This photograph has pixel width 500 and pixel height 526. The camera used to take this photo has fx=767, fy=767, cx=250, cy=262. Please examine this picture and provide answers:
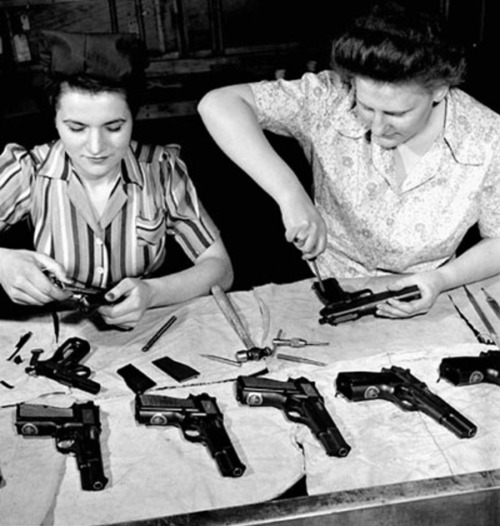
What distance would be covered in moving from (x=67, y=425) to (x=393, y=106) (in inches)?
55.0

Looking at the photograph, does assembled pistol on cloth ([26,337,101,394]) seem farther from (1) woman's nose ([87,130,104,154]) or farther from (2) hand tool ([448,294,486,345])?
(2) hand tool ([448,294,486,345])

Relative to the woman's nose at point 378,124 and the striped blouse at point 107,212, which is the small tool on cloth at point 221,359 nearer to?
the striped blouse at point 107,212

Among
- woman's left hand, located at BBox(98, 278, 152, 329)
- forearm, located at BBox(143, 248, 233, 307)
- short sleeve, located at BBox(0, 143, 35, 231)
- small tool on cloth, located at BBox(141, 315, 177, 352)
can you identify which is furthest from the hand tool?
short sleeve, located at BBox(0, 143, 35, 231)

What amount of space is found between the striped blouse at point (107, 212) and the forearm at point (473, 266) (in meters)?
0.86

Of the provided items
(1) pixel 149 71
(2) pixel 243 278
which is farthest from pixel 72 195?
(1) pixel 149 71

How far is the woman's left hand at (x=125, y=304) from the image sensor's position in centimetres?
250

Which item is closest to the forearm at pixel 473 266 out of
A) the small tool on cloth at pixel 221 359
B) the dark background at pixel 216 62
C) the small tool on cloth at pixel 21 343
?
the small tool on cloth at pixel 221 359

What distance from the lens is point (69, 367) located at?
2369 mm

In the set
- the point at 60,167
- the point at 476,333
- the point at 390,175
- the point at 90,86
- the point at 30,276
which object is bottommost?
the point at 476,333

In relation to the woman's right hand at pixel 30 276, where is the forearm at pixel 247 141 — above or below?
above

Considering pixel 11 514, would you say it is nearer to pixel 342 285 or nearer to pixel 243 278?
pixel 342 285

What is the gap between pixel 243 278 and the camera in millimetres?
4766

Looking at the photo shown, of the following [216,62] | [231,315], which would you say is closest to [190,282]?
[231,315]

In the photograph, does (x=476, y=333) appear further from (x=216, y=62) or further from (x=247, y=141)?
(x=216, y=62)
